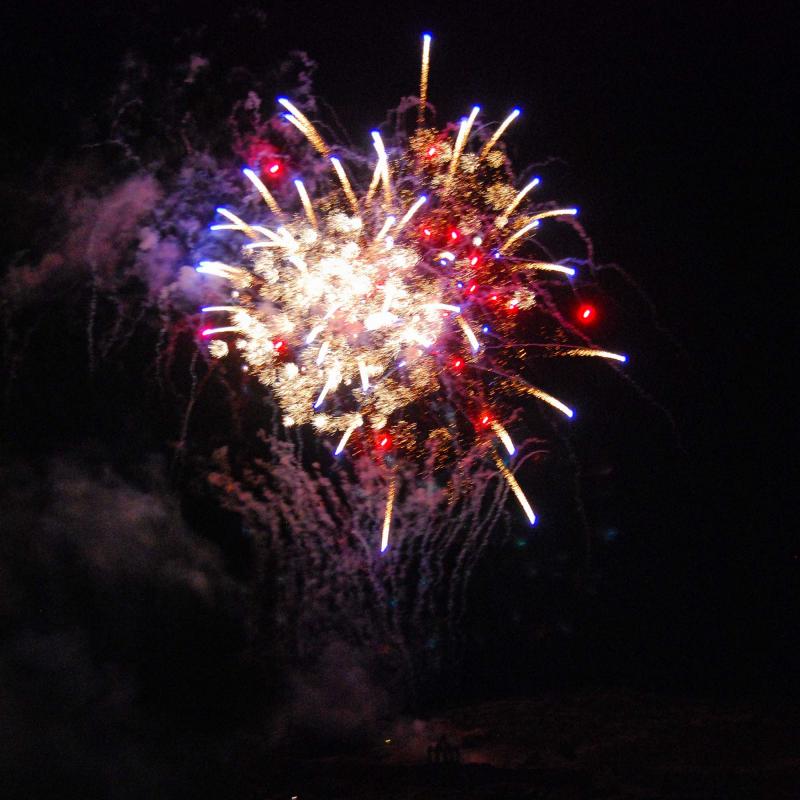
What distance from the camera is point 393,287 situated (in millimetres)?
7656

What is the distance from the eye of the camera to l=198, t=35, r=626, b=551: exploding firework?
763cm

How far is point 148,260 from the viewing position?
794 centimetres

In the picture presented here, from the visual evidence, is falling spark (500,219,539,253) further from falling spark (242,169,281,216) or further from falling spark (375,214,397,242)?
falling spark (242,169,281,216)

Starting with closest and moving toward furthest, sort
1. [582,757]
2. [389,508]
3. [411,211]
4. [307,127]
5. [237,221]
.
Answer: [307,127], [411,211], [237,221], [582,757], [389,508]

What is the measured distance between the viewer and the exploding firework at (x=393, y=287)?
7629 mm

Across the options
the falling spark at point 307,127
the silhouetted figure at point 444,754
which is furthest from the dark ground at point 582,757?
the falling spark at point 307,127

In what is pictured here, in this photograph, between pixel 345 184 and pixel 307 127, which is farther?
pixel 345 184

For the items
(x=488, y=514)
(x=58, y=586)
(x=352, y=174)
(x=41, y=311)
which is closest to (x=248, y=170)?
(x=352, y=174)

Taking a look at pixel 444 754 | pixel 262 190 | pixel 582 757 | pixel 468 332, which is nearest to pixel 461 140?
pixel 468 332

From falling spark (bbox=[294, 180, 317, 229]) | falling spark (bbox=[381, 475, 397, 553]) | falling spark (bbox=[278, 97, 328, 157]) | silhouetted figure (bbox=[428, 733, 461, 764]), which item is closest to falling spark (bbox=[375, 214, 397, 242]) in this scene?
falling spark (bbox=[294, 180, 317, 229])

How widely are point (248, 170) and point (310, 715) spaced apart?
613 centimetres

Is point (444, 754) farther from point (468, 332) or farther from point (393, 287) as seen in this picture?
point (393, 287)

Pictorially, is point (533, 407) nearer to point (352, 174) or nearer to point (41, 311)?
point (352, 174)

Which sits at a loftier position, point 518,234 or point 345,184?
point 345,184
